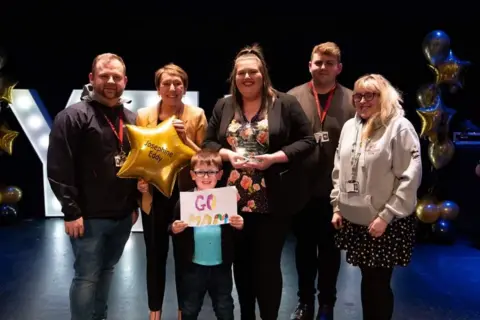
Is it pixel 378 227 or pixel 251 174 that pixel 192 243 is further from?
pixel 378 227

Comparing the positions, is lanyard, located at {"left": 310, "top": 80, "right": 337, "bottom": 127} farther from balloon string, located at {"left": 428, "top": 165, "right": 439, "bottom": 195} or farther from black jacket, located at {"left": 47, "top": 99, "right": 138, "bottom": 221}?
balloon string, located at {"left": 428, "top": 165, "right": 439, "bottom": 195}

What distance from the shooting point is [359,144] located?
7.18ft

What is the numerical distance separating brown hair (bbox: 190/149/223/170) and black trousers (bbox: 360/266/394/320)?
2.82 ft

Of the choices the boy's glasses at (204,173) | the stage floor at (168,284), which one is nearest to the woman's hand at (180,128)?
the boy's glasses at (204,173)

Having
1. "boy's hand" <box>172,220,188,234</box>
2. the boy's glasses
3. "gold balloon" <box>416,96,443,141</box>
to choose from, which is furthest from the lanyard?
"gold balloon" <box>416,96,443,141</box>

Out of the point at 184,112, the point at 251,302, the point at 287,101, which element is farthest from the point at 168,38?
the point at 251,302

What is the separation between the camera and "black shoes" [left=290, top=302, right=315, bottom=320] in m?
2.78

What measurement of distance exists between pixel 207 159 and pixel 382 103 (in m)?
0.85

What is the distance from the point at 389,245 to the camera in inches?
85.1

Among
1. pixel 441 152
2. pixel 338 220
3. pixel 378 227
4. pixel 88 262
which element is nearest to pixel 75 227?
Result: pixel 88 262

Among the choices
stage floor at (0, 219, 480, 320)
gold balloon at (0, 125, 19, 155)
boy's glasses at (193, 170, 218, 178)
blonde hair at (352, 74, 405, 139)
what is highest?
blonde hair at (352, 74, 405, 139)

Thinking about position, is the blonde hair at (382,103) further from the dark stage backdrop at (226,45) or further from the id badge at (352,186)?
the dark stage backdrop at (226,45)

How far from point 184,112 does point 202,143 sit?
245mm

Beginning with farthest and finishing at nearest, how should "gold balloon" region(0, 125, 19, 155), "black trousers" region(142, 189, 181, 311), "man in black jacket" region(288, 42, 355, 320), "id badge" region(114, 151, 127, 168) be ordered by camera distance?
"gold balloon" region(0, 125, 19, 155), "man in black jacket" region(288, 42, 355, 320), "black trousers" region(142, 189, 181, 311), "id badge" region(114, 151, 127, 168)
